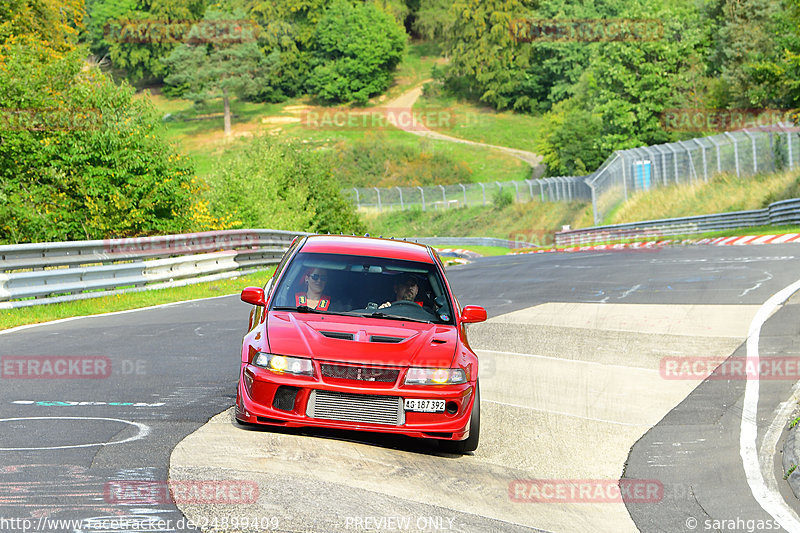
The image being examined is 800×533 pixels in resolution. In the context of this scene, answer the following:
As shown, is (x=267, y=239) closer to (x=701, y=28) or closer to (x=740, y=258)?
(x=740, y=258)

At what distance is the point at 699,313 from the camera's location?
15.3 m

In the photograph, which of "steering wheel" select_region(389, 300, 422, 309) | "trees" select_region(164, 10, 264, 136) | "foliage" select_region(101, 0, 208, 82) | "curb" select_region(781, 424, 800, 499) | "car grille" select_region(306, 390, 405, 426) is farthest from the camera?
"foliage" select_region(101, 0, 208, 82)

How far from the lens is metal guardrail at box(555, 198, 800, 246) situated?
36.5m

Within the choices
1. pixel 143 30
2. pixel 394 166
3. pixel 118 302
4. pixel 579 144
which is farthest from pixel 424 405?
pixel 143 30

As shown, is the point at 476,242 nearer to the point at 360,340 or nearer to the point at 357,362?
the point at 360,340

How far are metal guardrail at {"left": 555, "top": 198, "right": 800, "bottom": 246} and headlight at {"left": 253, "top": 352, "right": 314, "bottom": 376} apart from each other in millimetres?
31367

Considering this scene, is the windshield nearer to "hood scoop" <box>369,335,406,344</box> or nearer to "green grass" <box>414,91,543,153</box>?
"hood scoop" <box>369,335,406,344</box>

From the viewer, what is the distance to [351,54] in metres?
135

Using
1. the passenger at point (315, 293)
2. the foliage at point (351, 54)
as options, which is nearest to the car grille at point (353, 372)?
the passenger at point (315, 293)

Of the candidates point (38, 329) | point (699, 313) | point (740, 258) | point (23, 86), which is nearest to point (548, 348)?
point (699, 313)

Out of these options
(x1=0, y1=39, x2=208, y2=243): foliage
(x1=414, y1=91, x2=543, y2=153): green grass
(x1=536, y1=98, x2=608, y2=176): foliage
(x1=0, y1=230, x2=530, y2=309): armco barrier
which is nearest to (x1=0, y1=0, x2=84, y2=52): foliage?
(x1=0, y1=39, x2=208, y2=243): foliage

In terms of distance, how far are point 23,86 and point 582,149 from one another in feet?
196

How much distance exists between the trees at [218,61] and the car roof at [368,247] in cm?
11283

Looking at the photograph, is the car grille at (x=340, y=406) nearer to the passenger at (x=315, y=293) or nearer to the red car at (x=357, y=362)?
the red car at (x=357, y=362)
